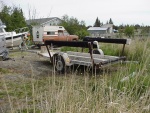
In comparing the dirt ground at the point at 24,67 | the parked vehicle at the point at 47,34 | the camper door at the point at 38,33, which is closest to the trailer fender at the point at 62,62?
the dirt ground at the point at 24,67

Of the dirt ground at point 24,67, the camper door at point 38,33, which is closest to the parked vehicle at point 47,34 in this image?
the camper door at point 38,33

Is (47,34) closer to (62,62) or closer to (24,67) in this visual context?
(24,67)

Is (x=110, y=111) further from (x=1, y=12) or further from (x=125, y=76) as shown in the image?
(x=1, y=12)

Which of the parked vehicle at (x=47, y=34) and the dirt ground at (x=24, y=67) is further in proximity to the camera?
the parked vehicle at (x=47, y=34)

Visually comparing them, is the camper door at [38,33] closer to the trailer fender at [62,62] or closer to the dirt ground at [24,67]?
the dirt ground at [24,67]

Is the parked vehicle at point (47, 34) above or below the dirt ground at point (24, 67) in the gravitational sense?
above

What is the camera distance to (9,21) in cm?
2714

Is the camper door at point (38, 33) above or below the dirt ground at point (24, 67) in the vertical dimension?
above

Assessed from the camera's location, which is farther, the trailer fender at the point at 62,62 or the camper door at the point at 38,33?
the camper door at the point at 38,33

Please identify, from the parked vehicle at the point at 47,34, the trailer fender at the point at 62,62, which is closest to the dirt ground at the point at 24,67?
the trailer fender at the point at 62,62

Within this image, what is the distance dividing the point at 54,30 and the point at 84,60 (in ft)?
46.3

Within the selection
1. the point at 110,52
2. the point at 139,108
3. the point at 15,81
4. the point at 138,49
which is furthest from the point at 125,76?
the point at 110,52

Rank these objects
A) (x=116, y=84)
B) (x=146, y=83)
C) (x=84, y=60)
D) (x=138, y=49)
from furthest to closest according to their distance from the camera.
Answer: (x=138, y=49), (x=84, y=60), (x=146, y=83), (x=116, y=84)

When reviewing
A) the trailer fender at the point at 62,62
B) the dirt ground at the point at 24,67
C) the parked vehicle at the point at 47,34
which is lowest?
the dirt ground at the point at 24,67
